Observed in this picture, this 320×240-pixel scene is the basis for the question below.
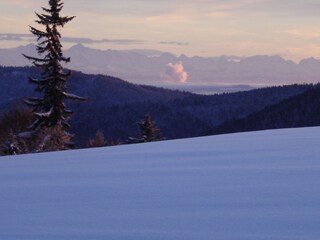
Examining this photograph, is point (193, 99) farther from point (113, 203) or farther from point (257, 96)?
point (113, 203)

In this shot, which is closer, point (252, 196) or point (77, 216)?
point (77, 216)

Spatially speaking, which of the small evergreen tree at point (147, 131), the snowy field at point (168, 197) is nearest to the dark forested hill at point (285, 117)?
the small evergreen tree at point (147, 131)

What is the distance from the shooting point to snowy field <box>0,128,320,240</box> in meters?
3.52

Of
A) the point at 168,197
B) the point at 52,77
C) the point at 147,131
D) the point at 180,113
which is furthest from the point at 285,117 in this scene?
the point at 168,197

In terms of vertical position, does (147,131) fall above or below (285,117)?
below

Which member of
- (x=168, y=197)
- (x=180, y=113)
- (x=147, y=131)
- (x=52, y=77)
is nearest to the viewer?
(x=168, y=197)

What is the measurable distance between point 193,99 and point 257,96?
77.4ft

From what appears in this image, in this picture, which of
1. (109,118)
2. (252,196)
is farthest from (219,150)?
(109,118)

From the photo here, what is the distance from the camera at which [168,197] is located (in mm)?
4566

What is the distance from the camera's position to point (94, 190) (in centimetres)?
509

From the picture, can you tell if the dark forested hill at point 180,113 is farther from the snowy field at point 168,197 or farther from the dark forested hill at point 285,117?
the snowy field at point 168,197

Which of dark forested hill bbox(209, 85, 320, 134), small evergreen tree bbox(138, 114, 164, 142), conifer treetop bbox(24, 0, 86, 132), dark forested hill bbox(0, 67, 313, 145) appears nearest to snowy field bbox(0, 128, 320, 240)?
conifer treetop bbox(24, 0, 86, 132)

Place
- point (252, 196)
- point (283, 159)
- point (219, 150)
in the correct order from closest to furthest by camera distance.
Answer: point (252, 196), point (283, 159), point (219, 150)

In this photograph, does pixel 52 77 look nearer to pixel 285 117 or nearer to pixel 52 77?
pixel 52 77
